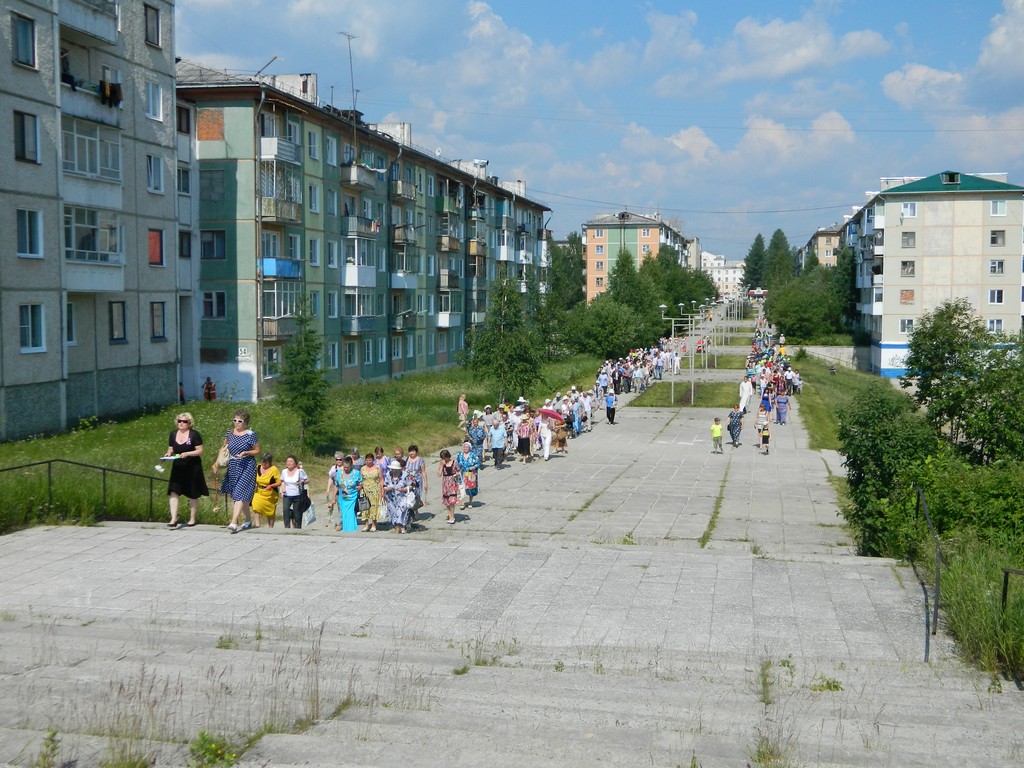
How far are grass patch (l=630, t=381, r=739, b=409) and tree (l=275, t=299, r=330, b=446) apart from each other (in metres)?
20.2

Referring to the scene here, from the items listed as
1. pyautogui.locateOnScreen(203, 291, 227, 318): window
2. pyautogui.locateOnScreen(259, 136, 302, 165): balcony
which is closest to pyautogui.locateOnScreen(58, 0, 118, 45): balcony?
pyautogui.locateOnScreen(259, 136, 302, 165): balcony

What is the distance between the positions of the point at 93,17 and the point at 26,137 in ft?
17.4

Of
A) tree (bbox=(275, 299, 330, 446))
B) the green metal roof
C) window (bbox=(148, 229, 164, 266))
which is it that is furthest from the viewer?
the green metal roof

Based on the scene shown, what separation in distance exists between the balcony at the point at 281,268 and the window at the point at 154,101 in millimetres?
6779

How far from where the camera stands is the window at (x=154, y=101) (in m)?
34.2

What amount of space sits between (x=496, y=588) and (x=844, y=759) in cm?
522

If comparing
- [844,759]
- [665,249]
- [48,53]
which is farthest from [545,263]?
[844,759]

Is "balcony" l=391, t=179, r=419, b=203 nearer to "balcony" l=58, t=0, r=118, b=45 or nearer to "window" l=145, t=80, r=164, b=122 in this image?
"window" l=145, t=80, r=164, b=122

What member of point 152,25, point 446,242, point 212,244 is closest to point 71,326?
point 212,244

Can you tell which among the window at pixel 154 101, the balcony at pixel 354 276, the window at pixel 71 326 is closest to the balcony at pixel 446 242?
the balcony at pixel 354 276

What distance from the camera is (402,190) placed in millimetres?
52562

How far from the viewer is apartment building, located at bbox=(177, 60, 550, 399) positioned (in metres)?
38.8

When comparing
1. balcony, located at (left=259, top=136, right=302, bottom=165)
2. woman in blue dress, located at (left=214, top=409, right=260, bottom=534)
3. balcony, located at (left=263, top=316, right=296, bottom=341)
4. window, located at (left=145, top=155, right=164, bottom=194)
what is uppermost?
balcony, located at (left=259, top=136, right=302, bottom=165)

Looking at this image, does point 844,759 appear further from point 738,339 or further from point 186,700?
point 738,339
